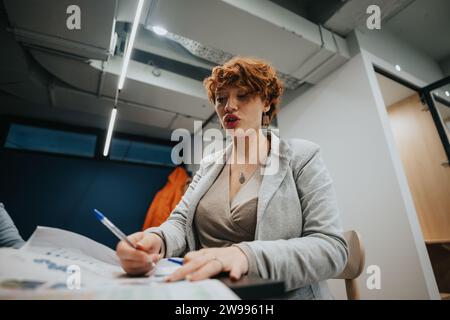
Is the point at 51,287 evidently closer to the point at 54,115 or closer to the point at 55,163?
the point at 55,163

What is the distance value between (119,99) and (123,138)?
1.74 meters

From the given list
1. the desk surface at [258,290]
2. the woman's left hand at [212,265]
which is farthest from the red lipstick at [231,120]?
the desk surface at [258,290]

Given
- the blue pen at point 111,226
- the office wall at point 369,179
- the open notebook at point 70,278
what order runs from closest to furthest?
the open notebook at point 70,278
the blue pen at point 111,226
the office wall at point 369,179

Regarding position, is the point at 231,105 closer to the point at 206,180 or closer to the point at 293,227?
the point at 206,180

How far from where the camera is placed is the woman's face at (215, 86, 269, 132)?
3.34 ft

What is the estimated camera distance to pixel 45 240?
21.2 inches

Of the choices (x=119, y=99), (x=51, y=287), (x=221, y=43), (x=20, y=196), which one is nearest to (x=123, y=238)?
(x=51, y=287)

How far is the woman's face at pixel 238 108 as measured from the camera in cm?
102

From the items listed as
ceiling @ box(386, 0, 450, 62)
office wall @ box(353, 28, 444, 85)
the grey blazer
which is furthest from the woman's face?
ceiling @ box(386, 0, 450, 62)

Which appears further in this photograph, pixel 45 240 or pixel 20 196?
pixel 20 196

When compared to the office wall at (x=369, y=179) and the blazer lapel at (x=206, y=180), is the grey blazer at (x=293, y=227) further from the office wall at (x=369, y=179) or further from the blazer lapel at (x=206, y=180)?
the office wall at (x=369, y=179)

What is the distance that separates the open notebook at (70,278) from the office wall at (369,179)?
2.04 metres

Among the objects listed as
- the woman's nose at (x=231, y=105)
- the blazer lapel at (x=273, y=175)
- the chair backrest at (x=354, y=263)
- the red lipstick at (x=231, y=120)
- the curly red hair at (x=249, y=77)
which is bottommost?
the chair backrest at (x=354, y=263)

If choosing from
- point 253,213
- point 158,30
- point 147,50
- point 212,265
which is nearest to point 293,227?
point 253,213
